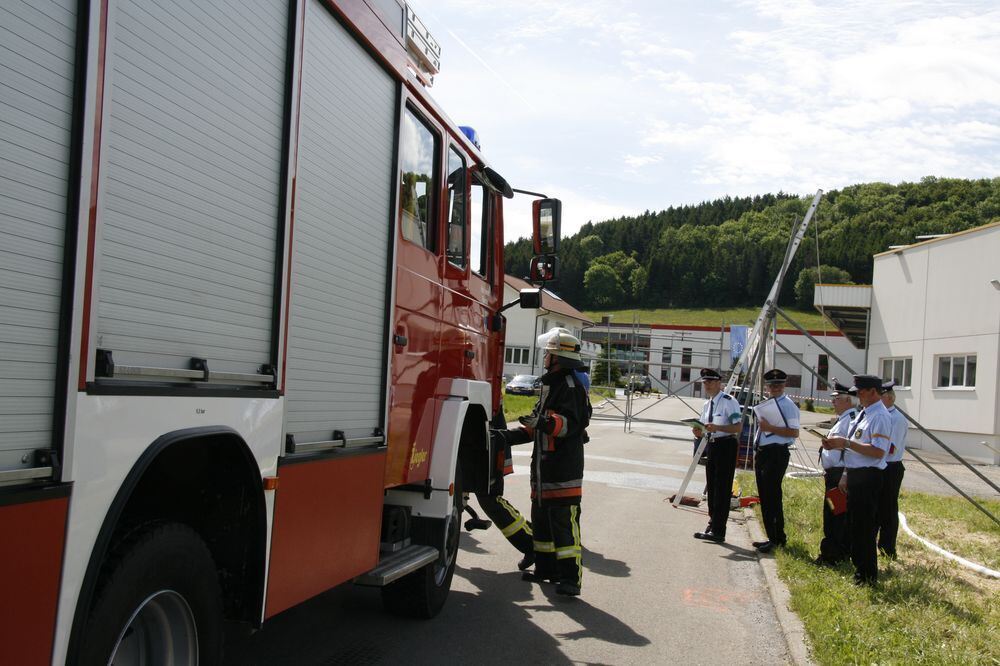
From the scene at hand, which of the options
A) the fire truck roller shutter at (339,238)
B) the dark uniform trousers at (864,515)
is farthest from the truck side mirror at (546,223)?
the dark uniform trousers at (864,515)

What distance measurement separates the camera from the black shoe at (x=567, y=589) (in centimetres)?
613

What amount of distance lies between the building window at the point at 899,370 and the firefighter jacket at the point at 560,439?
22506mm

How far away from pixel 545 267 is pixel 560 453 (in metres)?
1.40

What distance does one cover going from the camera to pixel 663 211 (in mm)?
147500

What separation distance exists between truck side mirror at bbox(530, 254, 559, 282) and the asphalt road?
7.82 ft

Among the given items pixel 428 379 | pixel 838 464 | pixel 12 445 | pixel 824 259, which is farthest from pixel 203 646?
pixel 824 259

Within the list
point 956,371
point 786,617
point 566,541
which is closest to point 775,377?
point 786,617

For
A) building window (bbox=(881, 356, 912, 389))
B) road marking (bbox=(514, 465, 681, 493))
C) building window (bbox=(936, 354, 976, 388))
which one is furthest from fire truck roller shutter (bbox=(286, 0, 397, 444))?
building window (bbox=(881, 356, 912, 389))

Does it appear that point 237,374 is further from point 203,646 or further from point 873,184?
point 873,184

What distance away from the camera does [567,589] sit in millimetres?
6137

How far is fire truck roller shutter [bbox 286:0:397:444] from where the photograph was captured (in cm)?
344

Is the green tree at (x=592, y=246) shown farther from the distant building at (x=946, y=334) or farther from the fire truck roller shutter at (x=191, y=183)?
the fire truck roller shutter at (x=191, y=183)

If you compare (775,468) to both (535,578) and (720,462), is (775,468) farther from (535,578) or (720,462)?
(535,578)

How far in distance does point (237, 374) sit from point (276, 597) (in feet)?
3.07
